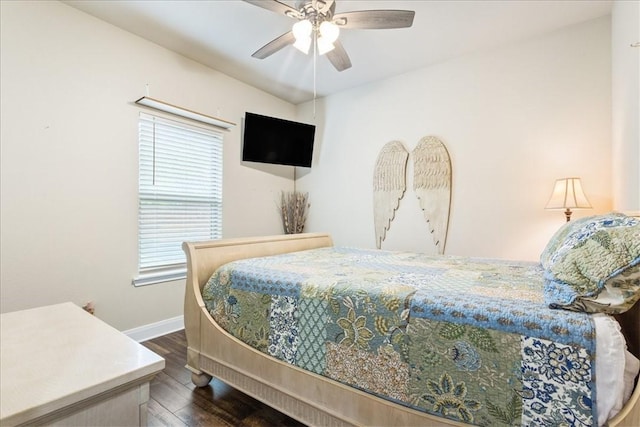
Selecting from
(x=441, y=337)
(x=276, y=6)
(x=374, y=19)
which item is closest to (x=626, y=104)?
(x=374, y=19)

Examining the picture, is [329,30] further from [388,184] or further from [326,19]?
[388,184]

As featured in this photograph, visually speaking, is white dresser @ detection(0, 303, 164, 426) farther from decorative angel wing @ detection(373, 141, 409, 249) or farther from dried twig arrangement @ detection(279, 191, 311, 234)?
dried twig arrangement @ detection(279, 191, 311, 234)

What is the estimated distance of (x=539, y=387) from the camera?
0.92 m

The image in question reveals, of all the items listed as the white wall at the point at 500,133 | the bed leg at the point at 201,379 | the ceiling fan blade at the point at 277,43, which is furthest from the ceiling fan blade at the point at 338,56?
the bed leg at the point at 201,379

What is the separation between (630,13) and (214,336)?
120 inches

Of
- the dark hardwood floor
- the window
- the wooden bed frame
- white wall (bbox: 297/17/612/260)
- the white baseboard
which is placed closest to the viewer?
the wooden bed frame

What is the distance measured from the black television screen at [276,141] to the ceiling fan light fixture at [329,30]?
5.02ft

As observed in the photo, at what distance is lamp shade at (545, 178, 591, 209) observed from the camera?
7.43 ft

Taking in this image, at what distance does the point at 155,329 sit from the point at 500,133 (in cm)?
363

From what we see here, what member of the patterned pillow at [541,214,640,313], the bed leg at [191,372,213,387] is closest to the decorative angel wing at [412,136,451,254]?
the patterned pillow at [541,214,640,313]

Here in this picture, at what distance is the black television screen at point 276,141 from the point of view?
3.42 meters

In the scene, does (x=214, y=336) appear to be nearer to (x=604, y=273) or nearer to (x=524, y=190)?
(x=604, y=273)

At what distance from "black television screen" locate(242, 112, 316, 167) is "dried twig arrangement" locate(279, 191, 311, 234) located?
55cm

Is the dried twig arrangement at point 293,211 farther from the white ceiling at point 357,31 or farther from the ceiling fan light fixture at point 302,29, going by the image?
the ceiling fan light fixture at point 302,29
